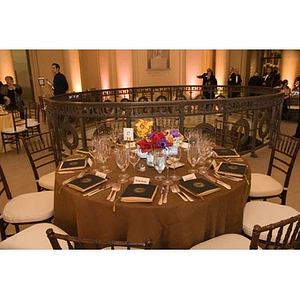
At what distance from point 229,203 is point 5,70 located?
946 centimetres

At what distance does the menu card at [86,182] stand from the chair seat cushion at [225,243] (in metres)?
0.82

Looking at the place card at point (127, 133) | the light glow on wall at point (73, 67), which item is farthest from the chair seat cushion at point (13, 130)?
the light glow on wall at point (73, 67)

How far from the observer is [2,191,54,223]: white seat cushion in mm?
2383

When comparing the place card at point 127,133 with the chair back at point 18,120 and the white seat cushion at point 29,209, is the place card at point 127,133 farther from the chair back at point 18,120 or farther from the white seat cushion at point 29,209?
the chair back at point 18,120

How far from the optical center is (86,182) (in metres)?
2.16

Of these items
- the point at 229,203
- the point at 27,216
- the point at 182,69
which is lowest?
the point at 27,216

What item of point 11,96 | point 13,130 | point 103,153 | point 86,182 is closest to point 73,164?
point 103,153

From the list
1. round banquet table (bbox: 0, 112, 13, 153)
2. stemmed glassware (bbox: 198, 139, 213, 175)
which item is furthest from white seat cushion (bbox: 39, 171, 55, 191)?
round banquet table (bbox: 0, 112, 13, 153)

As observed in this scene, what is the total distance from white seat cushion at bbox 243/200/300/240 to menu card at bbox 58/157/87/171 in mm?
1409

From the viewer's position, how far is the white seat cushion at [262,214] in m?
2.21
